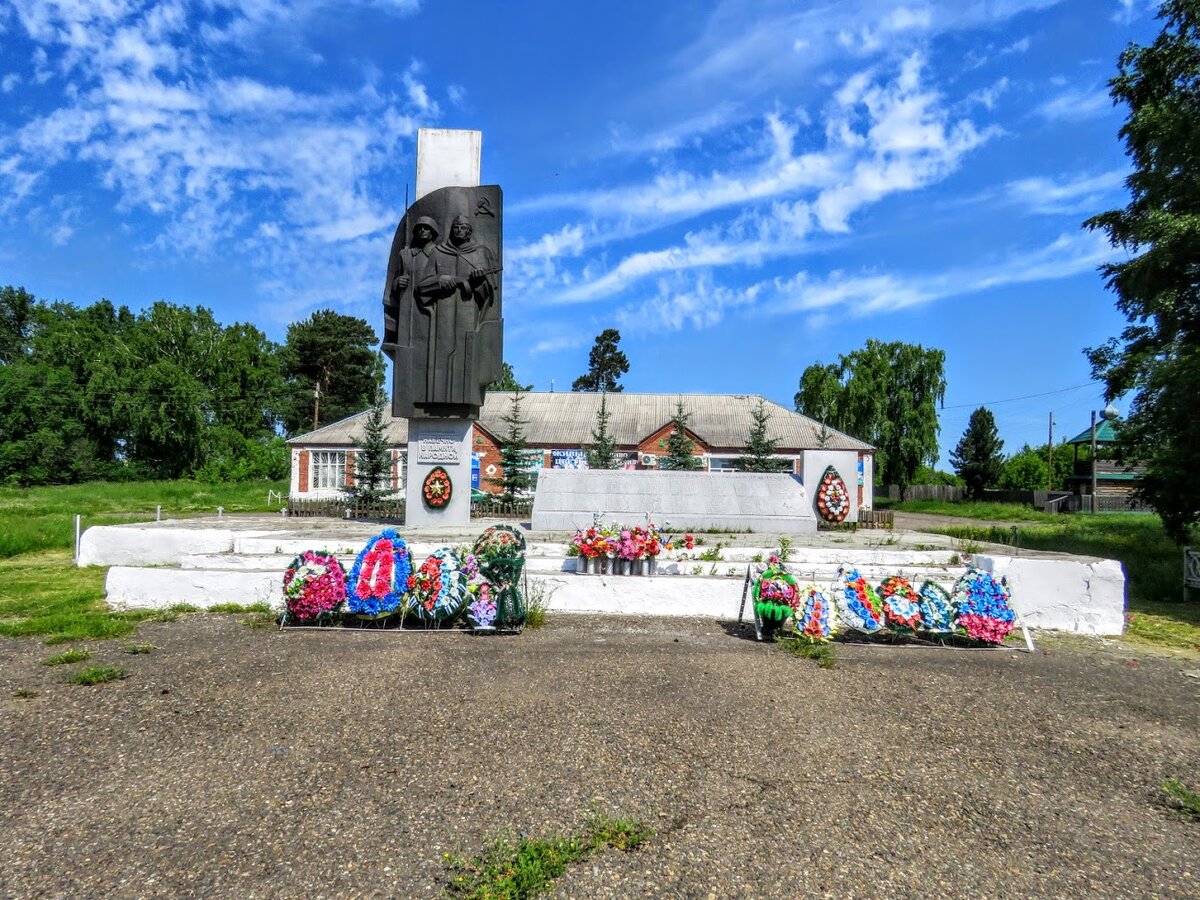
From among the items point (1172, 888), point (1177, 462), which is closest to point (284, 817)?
point (1172, 888)

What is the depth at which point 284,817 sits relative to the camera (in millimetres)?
2684

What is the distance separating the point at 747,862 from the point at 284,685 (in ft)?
10.5

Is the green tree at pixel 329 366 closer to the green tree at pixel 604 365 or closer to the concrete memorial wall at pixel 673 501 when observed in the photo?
the green tree at pixel 604 365

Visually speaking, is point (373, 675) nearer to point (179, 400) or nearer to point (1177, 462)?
point (1177, 462)

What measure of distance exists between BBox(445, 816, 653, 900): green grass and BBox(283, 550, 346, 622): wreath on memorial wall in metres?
3.93

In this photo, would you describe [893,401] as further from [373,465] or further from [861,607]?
[861,607]

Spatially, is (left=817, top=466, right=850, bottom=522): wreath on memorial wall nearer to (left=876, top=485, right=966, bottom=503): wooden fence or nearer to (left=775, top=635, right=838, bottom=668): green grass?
(left=775, top=635, right=838, bottom=668): green grass

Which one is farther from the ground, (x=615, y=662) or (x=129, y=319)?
(x=129, y=319)

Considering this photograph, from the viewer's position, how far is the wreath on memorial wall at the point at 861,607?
575 centimetres

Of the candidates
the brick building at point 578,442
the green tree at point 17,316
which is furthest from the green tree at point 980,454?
the green tree at point 17,316

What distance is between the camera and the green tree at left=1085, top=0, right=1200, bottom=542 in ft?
32.6

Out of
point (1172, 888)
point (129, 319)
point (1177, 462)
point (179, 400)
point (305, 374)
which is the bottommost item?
point (1172, 888)

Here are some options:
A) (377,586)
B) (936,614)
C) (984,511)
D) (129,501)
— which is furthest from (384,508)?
(984,511)

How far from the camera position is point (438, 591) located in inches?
231
